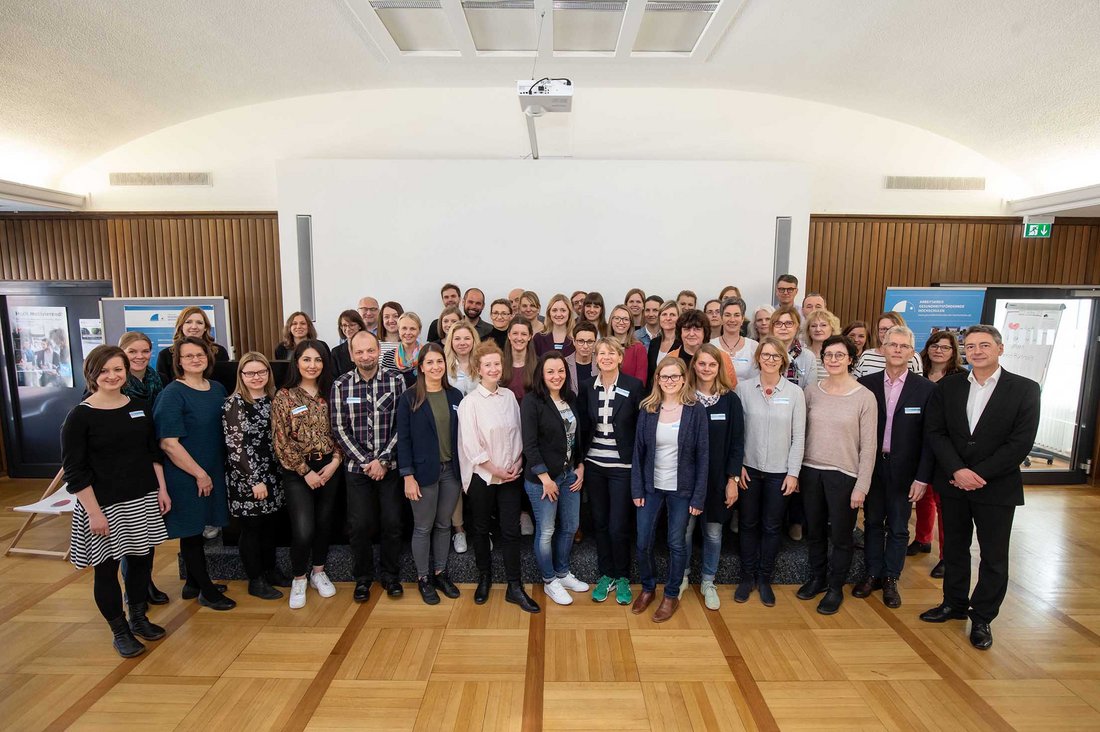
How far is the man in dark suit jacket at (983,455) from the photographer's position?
8.74 feet

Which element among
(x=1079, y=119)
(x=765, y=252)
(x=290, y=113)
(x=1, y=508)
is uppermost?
(x=290, y=113)

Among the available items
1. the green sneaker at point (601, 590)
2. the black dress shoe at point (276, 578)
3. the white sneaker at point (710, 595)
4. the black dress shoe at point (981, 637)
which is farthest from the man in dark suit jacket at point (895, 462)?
the black dress shoe at point (276, 578)

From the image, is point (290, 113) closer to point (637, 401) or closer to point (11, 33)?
point (11, 33)

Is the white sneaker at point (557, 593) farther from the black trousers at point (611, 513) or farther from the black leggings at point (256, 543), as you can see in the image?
the black leggings at point (256, 543)

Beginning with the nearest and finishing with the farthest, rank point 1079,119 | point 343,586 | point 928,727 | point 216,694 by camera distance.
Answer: point 928,727 < point 216,694 < point 343,586 < point 1079,119

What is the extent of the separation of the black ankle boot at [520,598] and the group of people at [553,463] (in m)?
0.01

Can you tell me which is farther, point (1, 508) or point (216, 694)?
point (1, 508)

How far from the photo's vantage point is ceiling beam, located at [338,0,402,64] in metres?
3.66

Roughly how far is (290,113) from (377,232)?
1.82m

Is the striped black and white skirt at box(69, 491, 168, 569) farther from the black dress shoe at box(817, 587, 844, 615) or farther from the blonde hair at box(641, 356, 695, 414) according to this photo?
the black dress shoe at box(817, 587, 844, 615)

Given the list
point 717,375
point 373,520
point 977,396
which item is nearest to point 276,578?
point 373,520

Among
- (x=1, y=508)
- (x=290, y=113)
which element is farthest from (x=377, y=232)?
(x=1, y=508)

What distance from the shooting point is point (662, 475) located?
2891 millimetres

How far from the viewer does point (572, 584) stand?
3252mm
